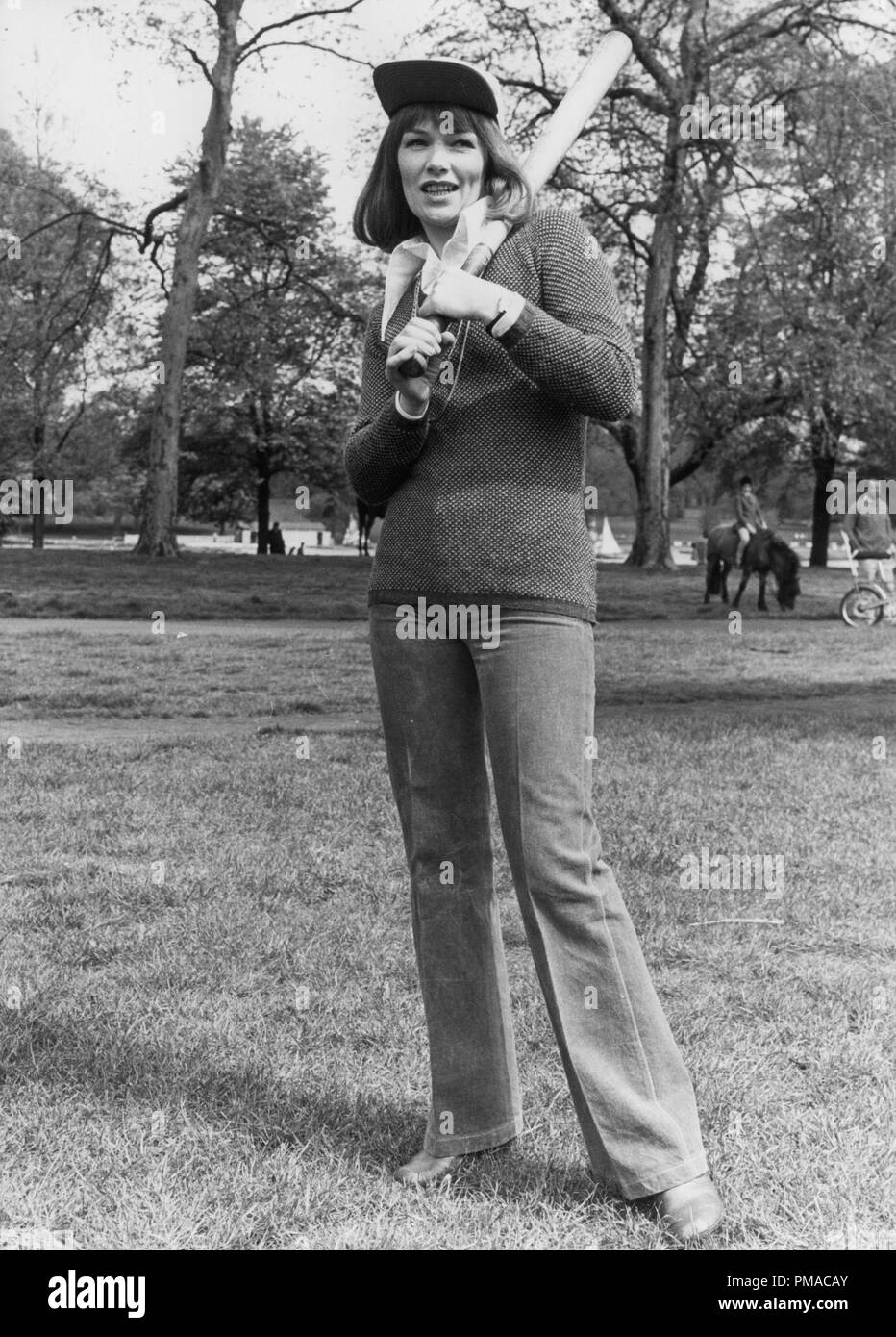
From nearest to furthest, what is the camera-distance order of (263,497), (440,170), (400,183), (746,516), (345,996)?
(440,170), (400,183), (345,996), (746,516), (263,497)

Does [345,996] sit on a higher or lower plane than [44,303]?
lower

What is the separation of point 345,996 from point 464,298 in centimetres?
208

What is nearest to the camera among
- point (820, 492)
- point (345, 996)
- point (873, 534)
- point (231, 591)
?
point (345, 996)

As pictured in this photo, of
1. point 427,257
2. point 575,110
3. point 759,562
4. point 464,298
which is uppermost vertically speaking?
point 575,110

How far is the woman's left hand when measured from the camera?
2568 mm

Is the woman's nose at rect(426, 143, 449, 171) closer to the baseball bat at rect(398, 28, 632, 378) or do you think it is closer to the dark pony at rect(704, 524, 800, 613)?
the baseball bat at rect(398, 28, 632, 378)

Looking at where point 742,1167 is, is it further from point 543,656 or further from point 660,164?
point 660,164

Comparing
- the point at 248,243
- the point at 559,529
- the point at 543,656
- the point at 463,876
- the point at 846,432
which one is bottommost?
the point at 463,876

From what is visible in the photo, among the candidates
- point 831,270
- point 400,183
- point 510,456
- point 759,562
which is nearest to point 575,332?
point 510,456

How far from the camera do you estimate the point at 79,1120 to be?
3.21 metres

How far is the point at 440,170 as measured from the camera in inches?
110

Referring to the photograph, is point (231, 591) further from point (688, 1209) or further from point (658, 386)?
point (688, 1209)
